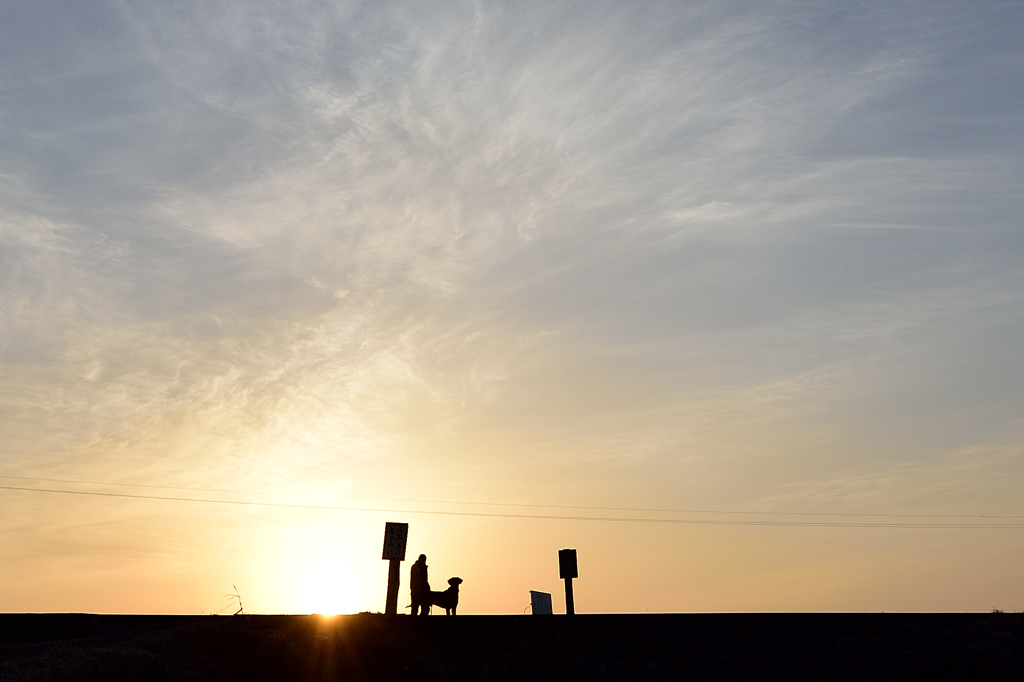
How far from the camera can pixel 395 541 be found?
20984 millimetres

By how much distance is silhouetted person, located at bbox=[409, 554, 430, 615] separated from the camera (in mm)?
21109

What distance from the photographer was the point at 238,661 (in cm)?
1582

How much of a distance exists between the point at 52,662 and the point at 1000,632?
22.5 metres

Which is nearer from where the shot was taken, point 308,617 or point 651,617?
point 308,617

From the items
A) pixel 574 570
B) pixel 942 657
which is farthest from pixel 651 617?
pixel 942 657

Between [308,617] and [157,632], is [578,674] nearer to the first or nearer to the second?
[308,617]

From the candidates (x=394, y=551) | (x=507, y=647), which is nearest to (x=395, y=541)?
(x=394, y=551)

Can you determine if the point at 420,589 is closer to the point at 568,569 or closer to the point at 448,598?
the point at 448,598

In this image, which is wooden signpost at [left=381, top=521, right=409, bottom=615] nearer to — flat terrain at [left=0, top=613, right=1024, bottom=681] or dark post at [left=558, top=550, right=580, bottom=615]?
flat terrain at [left=0, top=613, right=1024, bottom=681]

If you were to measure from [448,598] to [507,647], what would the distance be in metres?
3.13

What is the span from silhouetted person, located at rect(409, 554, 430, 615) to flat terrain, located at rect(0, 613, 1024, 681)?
102 centimetres

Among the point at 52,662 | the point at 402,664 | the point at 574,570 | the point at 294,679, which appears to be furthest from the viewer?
the point at 574,570

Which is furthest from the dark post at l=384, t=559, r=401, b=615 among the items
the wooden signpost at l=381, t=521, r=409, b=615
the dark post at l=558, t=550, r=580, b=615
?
the dark post at l=558, t=550, r=580, b=615

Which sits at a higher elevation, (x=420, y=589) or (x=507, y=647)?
(x=420, y=589)
